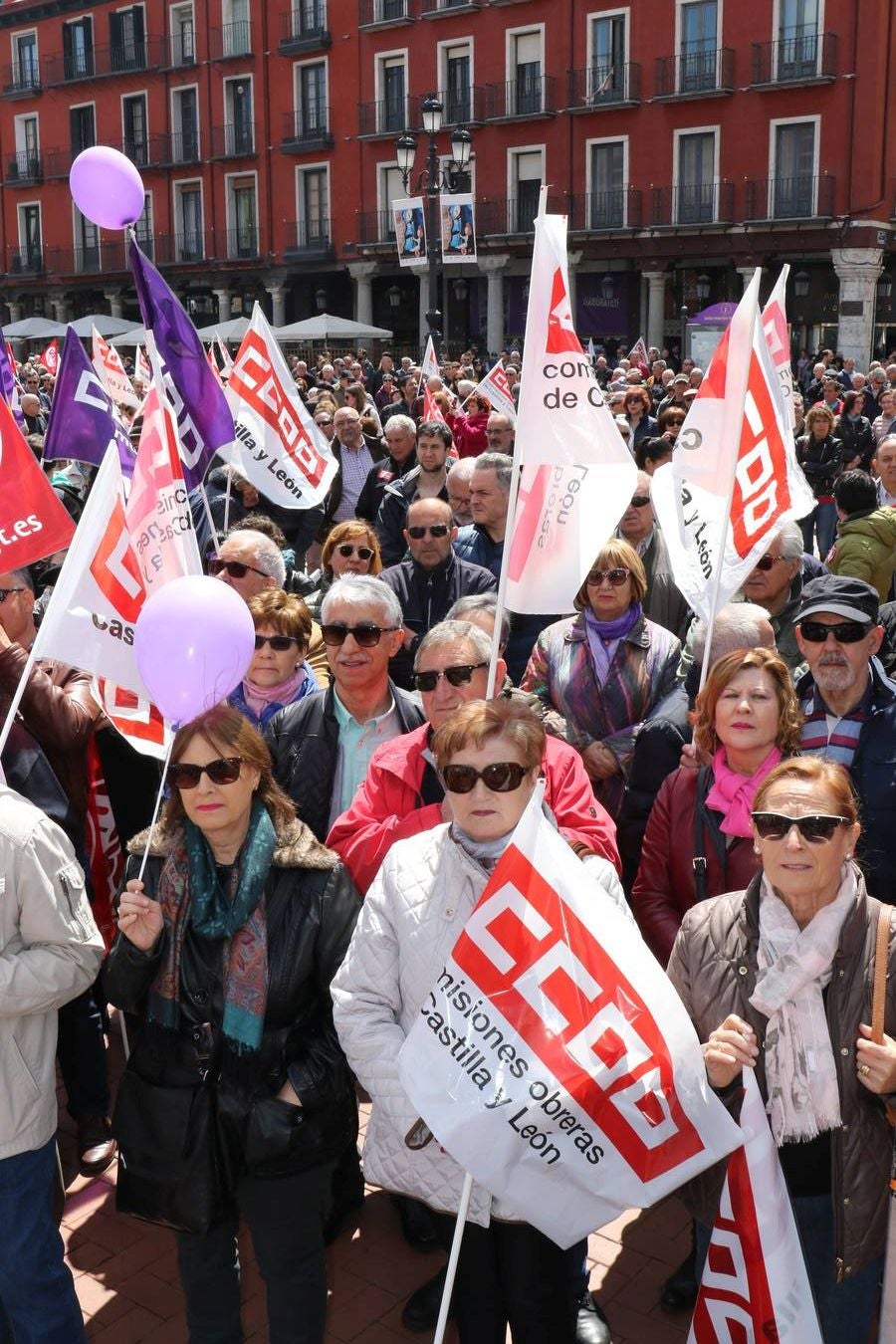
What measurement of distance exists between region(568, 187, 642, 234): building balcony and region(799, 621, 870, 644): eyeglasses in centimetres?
2821

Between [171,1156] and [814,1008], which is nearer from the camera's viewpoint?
[814,1008]

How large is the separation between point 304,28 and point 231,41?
302 centimetres

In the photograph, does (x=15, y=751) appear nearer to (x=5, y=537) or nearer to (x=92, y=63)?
(x=5, y=537)

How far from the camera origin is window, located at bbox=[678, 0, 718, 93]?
2852 cm

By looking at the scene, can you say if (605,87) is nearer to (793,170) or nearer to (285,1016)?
(793,170)

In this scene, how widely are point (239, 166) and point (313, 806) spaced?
3708 cm

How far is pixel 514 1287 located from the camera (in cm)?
275

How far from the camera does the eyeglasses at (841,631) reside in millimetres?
3643

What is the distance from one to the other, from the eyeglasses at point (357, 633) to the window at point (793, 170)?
27052mm

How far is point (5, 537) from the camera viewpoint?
12.1 feet

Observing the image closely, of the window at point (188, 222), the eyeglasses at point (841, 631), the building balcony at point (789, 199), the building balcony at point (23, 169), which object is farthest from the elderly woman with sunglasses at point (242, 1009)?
the building balcony at point (23, 169)

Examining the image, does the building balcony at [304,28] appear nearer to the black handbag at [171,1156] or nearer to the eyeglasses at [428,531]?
the eyeglasses at [428,531]

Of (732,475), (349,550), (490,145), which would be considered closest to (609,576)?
(732,475)

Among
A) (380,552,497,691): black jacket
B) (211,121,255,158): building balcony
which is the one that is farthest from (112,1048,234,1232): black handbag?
(211,121,255,158): building balcony
